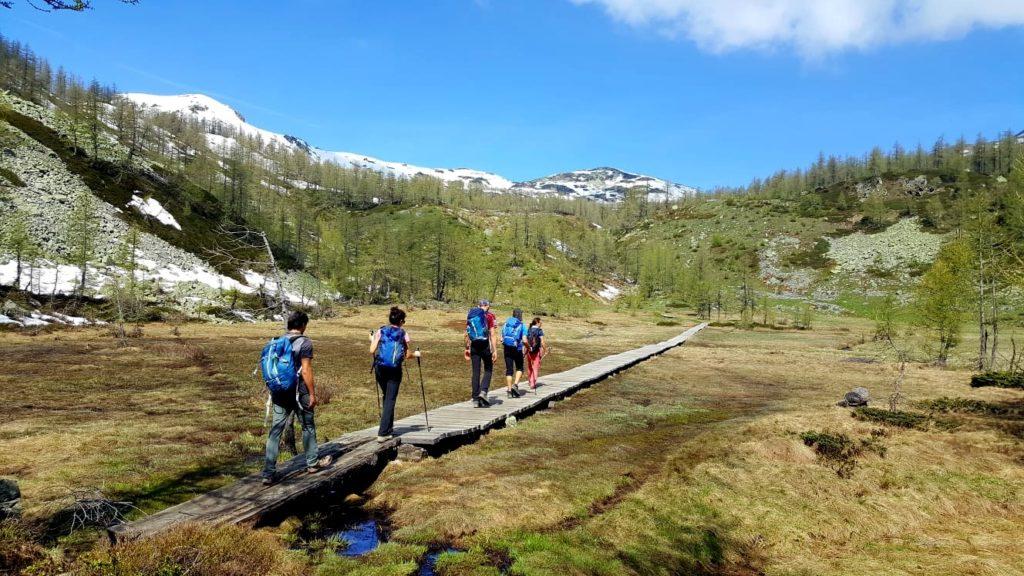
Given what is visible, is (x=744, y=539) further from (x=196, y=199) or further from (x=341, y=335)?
(x=196, y=199)

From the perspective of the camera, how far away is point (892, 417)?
14.3 metres

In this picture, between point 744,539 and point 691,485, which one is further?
point 691,485

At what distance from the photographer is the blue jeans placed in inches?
322

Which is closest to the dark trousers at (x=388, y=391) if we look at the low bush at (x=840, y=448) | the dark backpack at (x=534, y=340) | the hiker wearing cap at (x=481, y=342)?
the hiker wearing cap at (x=481, y=342)

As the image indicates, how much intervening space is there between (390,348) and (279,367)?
269 centimetres

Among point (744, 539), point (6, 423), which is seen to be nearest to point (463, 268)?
point (6, 423)

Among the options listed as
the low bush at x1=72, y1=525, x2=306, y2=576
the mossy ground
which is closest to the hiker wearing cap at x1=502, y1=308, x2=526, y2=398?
the mossy ground

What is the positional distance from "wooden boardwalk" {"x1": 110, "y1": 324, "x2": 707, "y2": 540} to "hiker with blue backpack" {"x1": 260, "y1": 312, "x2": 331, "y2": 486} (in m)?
0.43

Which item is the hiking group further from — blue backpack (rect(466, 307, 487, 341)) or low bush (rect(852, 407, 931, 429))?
low bush (rect(852, 407, 931, 429))

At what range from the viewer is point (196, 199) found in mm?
111812

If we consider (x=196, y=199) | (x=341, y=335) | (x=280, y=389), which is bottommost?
(x=341, y=335)

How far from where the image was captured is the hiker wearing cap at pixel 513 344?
16953 mm

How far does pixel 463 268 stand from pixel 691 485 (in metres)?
92.1

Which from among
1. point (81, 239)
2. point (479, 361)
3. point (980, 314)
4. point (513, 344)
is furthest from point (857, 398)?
point (81, 239)
